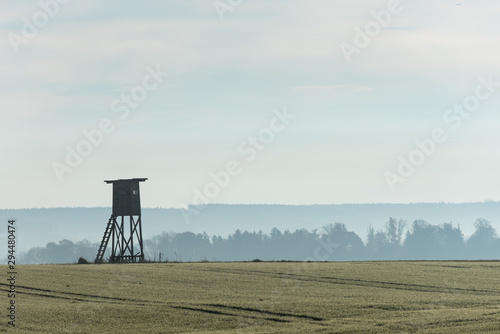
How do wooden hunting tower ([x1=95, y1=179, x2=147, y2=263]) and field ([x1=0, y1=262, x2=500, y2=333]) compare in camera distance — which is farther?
wooden hunting tower ([x1=95, y1=179, x2=147, y2=263])

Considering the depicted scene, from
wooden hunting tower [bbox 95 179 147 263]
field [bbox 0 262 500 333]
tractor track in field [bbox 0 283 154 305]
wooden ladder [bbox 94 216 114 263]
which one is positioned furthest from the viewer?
wooden hunting tower [bbox 95 179 147 263]

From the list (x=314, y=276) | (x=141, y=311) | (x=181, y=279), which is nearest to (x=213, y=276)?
(x=181, y=279)

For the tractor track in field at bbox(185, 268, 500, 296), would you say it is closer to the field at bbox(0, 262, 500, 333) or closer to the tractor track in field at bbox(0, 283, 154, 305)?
the field at bbox(0, 262, 500, 333)

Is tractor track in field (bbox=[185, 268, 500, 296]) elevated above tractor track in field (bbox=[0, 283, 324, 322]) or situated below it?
above

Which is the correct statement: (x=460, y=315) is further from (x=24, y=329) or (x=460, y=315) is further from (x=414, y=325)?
(x=24, y=329)

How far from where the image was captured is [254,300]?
53125 millimetres

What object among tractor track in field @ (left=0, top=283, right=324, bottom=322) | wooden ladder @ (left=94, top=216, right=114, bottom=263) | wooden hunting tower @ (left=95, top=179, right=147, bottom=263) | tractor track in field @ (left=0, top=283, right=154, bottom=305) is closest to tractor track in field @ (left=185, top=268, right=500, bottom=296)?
tractor track in field @ (left=0, top=283, right=324, bottom=322)

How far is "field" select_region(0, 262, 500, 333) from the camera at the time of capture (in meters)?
43.7

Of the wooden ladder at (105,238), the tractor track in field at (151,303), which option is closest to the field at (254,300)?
the tractor track in field at (151,303)

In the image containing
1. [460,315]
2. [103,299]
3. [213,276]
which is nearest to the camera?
[460,315]

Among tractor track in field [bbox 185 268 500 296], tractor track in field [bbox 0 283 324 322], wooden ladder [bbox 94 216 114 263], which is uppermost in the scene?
wooden ladder [bbox 94 216 114 263]

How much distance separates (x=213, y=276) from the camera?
229 ft

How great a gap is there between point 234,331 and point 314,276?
Answer: 29.4m

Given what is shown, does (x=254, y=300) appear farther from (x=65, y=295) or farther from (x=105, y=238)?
(x=105, y=238)
